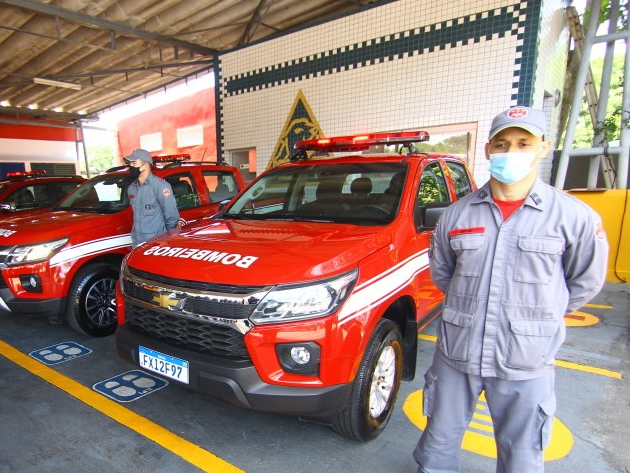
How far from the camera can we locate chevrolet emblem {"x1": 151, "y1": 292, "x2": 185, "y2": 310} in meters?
2.16

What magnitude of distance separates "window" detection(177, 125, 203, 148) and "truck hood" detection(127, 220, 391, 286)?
609 inches

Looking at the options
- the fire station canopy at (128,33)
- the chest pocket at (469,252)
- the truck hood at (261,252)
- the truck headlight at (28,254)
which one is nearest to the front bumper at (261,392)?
the truck hood at (261,252)

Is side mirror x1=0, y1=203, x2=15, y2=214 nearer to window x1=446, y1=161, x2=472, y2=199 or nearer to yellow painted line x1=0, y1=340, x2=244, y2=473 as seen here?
yellow painted line x1=0, y1=340, x2=244, y2=473

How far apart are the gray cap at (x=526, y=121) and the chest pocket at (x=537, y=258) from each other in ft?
1.36

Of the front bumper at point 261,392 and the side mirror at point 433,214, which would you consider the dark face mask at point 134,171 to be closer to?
the front bumper at point 261,392

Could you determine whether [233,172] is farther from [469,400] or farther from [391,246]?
[469,400]

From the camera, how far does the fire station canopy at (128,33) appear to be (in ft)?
26.9

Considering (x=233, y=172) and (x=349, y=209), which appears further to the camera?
(x=233, y=172)

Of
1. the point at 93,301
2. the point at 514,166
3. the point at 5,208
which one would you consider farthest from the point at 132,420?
the point at 5,208

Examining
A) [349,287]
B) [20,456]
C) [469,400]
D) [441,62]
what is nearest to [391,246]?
[349,287]

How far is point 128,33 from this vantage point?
8.92 m

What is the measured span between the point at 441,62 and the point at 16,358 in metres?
6.74

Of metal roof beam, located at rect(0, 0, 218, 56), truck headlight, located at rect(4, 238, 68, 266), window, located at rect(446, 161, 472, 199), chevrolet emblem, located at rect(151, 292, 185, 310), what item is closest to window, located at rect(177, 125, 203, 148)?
metal roof beam, located at rect(0, 0, 218, 56)

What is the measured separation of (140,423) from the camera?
2.54 m
